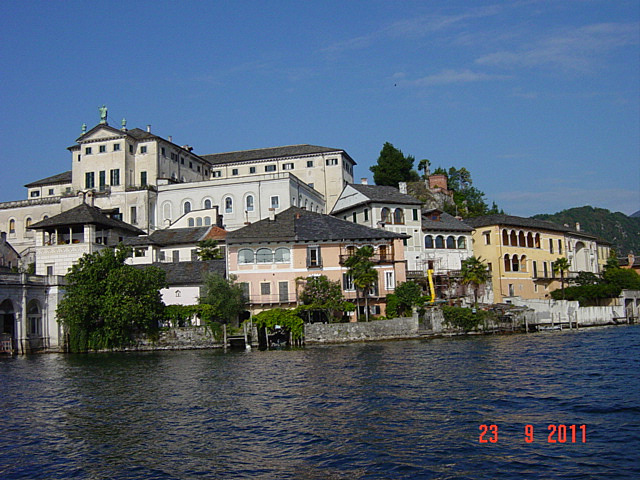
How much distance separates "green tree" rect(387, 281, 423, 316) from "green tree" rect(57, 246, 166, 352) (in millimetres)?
19752

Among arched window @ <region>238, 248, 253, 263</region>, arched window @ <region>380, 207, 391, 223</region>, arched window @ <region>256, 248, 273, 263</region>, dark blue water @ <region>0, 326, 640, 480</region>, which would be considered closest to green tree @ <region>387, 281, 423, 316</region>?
arched window @ <region>256, 248, 273, 263</region>

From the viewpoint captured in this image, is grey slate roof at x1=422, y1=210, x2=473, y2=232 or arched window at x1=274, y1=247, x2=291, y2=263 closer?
arched window at x1=274, y1=247, x2=291, y2=263

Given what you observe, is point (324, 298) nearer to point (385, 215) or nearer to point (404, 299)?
point (404, 299)

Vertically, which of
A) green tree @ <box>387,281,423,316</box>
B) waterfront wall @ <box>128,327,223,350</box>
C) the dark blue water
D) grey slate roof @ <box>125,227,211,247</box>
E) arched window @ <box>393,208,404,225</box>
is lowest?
the dark blue water

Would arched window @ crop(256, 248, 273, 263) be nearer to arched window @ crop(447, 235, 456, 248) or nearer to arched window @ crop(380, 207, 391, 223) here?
arched window @ crop(380, 207, 391, 223)

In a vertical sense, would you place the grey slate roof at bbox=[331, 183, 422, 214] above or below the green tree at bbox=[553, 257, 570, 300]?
above

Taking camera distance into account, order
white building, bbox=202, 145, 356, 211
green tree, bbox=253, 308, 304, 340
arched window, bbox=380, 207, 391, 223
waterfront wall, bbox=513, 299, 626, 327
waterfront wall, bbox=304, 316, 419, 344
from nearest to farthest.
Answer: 1. waterfront wall, bbox=304, 316, 419, 344
2. green tree, bbox=253, 308, 304, 340
3. waterfront wall, bbox=513, 299, 626, 327
4. arched window, bbox=380, 207, 391, 223
5. white building, bbox=202, 145, 356, 211

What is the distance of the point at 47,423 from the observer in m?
22.0

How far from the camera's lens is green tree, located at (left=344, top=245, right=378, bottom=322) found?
2098 inches

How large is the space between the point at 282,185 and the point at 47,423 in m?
59.3

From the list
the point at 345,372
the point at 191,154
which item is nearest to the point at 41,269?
the point at 191,154

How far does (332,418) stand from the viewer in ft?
67.8
